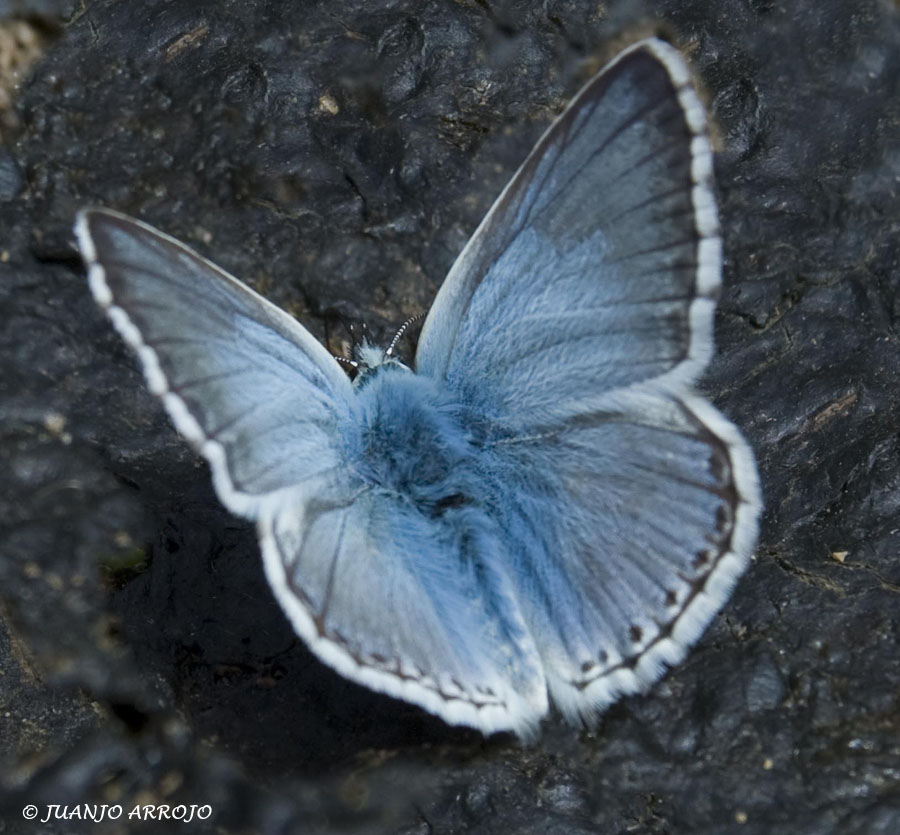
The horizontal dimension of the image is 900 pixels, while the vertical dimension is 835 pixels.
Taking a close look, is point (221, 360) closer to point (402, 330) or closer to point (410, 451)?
point (410, 451)

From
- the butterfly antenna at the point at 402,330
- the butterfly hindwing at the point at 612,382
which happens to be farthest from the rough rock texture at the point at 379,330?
the butterfly hindwing at the point at 612,382

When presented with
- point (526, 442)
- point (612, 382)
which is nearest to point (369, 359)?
point (526, 442)

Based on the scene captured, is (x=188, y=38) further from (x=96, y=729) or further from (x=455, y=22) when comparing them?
(x=96, y=729)

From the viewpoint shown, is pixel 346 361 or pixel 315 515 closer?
pixel 315 515

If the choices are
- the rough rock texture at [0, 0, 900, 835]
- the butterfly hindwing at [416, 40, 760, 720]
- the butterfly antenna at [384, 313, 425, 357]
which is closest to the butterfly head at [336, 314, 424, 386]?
the butterfly antenna at [384, 313, 425, 357]

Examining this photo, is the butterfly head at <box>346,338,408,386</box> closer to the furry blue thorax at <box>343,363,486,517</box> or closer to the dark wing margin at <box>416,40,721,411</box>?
the furry blue thorax at <box>343,363,486,517</box>
